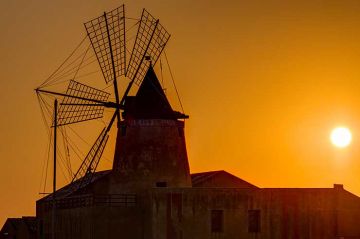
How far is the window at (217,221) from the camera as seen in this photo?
2397 inches

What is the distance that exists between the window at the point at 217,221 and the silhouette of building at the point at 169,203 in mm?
53

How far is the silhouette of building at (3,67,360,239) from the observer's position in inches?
2403

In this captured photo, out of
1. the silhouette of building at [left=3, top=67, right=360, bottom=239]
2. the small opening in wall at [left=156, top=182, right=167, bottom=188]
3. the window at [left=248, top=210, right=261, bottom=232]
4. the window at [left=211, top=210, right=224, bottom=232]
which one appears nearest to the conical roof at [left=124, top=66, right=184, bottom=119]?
the silhouette of building at [left=3, top=67, right=360, bottom=239]

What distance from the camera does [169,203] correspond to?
61500mm

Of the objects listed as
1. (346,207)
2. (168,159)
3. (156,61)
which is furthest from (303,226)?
(156,61)

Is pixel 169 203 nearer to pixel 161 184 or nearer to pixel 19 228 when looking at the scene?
pixel 161 184

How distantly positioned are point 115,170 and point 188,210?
6.48 meters

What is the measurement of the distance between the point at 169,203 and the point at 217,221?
109 inches

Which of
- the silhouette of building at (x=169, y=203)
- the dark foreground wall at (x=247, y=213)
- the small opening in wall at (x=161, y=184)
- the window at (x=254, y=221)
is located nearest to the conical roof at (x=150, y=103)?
the silhouette of building at (x=169, y=203)

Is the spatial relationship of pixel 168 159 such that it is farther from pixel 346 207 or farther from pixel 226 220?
pixel 346 207

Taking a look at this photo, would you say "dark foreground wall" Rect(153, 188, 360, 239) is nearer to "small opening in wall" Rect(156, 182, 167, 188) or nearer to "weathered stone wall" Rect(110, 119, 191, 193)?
"small opening in wall" Rect(156, 182, 167, 188)

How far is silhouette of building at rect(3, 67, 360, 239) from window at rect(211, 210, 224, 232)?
0.05 meters

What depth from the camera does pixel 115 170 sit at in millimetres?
65688

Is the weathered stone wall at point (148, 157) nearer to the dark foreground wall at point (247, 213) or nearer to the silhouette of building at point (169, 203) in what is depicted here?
the silhouette of building at point (169, 203)
